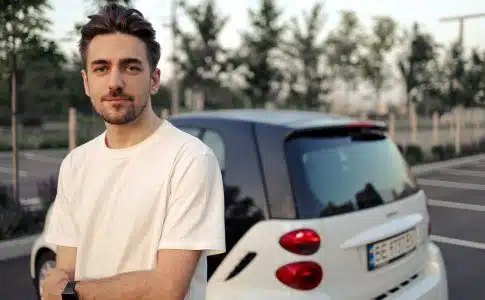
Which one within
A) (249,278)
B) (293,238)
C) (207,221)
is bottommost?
(249,278)

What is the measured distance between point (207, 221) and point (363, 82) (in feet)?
131

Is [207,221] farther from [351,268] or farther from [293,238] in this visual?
[351,268]

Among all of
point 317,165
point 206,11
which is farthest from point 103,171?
point 206,11

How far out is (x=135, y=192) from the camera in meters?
1.45

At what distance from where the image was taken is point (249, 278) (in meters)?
2.54

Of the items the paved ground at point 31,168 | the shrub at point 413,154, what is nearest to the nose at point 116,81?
the paved ground at point 31,168

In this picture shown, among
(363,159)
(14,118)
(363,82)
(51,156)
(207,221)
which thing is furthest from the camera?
(363,82)

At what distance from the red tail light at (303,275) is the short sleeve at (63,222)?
1163 mm

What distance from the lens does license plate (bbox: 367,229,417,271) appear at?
8.76 feet

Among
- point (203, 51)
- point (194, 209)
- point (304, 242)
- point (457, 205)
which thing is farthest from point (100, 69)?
point (203, 51)

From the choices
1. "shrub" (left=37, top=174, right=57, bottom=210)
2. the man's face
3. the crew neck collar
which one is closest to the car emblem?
the crew neck collar

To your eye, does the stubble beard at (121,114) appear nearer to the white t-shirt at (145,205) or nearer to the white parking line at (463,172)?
the white t-shirt at (145,205)

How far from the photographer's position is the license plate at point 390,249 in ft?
8.76

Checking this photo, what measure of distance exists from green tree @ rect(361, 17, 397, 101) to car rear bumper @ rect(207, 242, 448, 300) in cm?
3661
